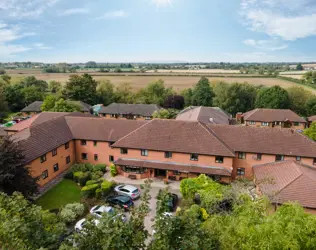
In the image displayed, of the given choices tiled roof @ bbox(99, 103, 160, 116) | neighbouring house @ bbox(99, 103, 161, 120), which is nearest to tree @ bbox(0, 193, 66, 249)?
neighbouring house @ bbox(99, 103, 161, 120)

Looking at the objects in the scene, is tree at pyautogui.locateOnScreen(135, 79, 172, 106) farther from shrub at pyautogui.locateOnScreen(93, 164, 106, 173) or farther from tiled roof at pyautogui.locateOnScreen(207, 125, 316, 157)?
tiled roof at pyautogui.locateOnScreen(207, 125, 316, 157)

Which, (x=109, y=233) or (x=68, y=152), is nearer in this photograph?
(x=109, y=233)

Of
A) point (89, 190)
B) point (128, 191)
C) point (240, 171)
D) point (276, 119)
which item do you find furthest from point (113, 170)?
point (276, 119)

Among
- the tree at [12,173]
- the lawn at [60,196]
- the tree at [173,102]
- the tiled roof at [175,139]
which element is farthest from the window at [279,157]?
the tree at [173,102]

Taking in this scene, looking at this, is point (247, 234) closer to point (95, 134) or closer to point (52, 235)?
point (52, 235)

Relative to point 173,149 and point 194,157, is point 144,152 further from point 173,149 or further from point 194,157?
point 194,157

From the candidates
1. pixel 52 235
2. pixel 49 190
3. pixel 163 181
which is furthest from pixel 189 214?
pixel 49 190
